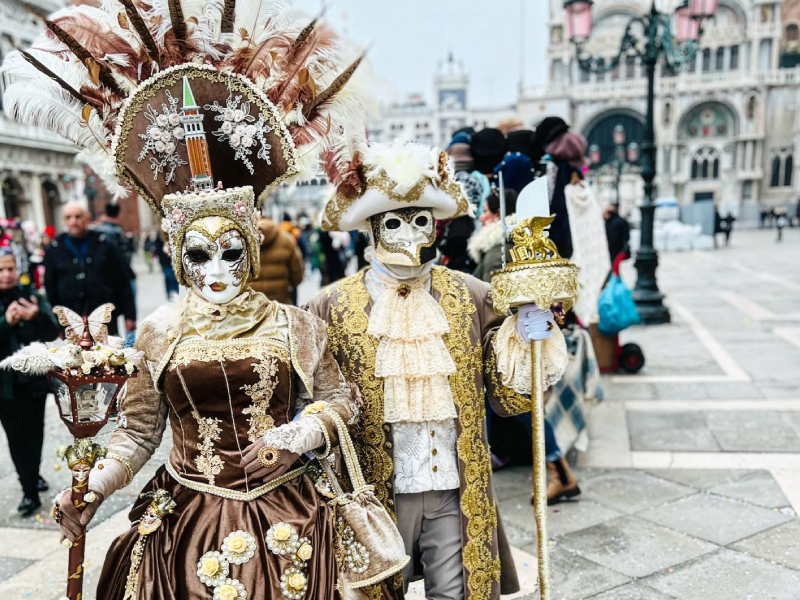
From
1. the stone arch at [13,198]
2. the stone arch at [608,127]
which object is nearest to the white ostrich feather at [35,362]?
the stone arch at [13,198]

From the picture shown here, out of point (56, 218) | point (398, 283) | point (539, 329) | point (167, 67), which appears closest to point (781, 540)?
point (539, 329)

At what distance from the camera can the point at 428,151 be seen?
2.31 meters

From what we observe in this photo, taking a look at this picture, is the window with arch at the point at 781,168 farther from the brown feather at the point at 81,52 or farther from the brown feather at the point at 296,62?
the brown feather at the point at 81,52

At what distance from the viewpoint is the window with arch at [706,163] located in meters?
48.0

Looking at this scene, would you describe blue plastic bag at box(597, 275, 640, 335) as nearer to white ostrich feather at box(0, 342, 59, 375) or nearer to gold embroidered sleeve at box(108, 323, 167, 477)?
gold embroidered sleeve at box(108, 323, 167, 477)

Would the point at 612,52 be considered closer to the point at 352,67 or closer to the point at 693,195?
the point at 693,195

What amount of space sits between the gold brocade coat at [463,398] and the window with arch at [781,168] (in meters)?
53.1

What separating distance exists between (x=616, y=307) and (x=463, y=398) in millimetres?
4044

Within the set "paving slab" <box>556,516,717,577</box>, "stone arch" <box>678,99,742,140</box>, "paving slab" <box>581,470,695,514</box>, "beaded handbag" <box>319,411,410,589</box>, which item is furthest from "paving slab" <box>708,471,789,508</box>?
"stone arch" <box>678,99,742,140</box>

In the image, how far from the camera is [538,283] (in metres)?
2.02

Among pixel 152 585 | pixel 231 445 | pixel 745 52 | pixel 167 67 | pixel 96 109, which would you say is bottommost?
pixel 152 585

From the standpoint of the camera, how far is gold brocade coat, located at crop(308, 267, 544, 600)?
235 cm

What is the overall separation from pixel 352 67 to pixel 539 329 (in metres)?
1.05

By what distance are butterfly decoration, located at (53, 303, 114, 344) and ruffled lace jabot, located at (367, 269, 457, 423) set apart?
0.90 metres
